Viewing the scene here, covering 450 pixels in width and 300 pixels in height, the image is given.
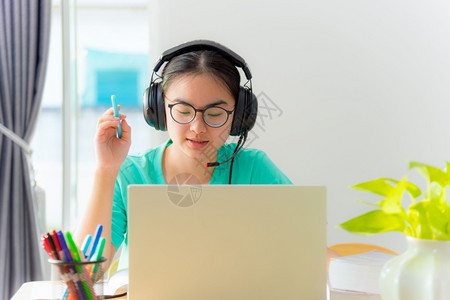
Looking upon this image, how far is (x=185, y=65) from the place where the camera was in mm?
1393

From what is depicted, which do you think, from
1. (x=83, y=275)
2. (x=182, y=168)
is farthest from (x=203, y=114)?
(x=83, y=275)

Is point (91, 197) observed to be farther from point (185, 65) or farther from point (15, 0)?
point (15, 0)

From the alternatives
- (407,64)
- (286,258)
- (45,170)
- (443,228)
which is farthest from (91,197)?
(45,170)

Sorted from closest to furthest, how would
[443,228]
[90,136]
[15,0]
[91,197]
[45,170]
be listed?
[443,228] < [91,197] < [15,0] < [90,136] < [45,170]

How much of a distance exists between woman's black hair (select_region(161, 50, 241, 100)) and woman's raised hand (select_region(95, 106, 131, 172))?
0.19 metres

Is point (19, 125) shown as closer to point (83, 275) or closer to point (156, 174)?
point (156, 174)

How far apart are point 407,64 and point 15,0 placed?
2009 mm

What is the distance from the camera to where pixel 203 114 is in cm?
134

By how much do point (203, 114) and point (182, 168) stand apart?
0.26 m

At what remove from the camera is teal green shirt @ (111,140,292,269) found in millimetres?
1395

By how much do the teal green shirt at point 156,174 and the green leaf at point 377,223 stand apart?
706 mm

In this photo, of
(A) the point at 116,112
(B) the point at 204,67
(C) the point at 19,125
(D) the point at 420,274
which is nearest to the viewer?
(D) the point at 420,274

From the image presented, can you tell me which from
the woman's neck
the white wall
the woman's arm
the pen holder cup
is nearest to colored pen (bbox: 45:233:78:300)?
the pen holder cup

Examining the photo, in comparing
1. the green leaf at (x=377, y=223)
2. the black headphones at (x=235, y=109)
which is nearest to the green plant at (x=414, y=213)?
the green leaf at (x=377, y=223)
